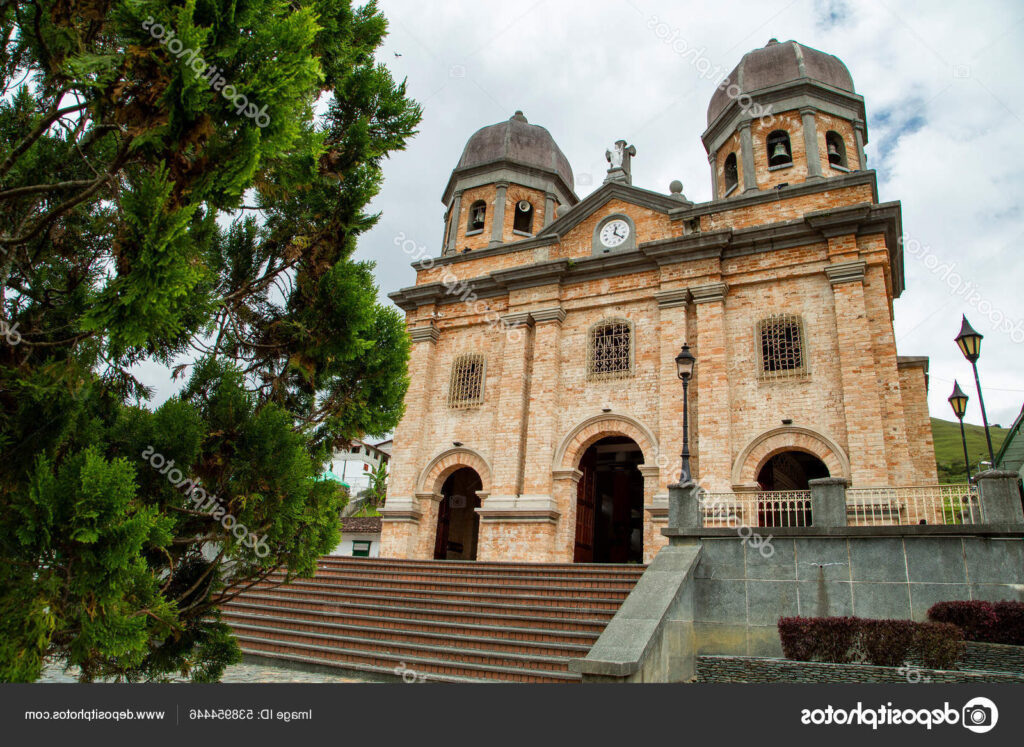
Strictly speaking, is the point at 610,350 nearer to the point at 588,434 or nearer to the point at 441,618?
the point at 588,434

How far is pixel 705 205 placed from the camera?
1795cm

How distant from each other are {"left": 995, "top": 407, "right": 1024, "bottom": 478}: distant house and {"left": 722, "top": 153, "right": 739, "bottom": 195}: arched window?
11.5 m

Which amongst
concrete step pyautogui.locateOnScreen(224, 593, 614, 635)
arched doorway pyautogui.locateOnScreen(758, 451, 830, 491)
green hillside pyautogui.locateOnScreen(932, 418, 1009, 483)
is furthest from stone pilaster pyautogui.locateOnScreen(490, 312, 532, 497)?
green hillside pyautogui.locateOnScreen(932, 418, 1009, 483)

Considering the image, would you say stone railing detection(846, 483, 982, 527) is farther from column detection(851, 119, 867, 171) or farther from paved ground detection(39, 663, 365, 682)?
column detection(851, 119, 867, 171)

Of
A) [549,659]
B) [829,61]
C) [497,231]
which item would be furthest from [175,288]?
[829,61]

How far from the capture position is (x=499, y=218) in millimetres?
21969

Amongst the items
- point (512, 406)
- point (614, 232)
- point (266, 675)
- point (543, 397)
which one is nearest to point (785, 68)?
point (614, 232)

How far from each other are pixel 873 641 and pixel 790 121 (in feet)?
49.4

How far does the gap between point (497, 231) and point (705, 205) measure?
686cm

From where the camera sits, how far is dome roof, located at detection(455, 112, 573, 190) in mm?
22891

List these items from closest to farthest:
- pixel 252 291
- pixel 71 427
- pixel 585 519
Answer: pixel 71 427, pixel 252 291, pixel 585 519

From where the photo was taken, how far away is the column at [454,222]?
22641 millimetres

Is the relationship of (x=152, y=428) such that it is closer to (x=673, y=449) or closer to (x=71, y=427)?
(x=71, y=427)

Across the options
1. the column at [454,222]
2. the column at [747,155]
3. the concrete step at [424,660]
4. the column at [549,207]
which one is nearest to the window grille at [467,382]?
the column at [454,222]
